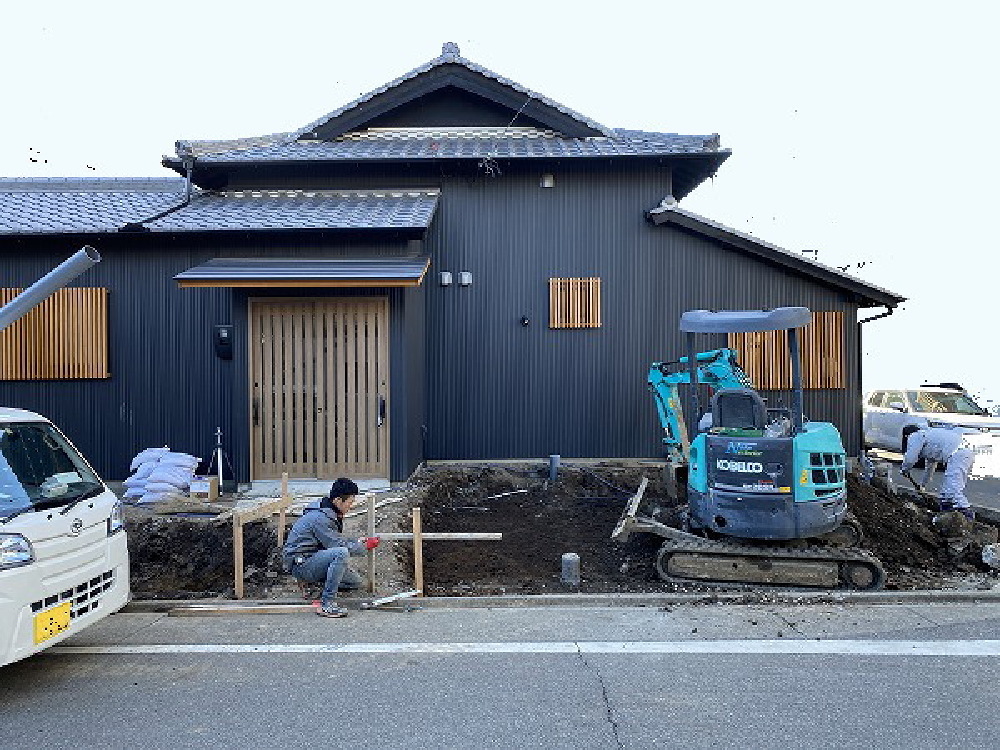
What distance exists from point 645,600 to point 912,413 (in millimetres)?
13132

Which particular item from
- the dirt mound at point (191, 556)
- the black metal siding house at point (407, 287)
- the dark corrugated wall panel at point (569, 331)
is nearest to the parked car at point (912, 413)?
the black metal siding house at point (407, 287)

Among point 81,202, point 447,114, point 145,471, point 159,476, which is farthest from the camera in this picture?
point 447,114

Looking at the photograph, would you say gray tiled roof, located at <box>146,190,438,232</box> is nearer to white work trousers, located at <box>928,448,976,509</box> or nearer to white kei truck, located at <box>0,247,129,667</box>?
white kei truck, located at <box>0,247,129,667</box>

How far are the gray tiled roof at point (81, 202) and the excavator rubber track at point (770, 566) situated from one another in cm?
912

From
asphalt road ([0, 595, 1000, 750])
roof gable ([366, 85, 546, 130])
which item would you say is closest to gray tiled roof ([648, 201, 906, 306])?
roof gable ([366, 85, 546, 130])

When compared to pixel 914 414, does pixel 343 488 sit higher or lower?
higher

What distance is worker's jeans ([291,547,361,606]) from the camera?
6488mm

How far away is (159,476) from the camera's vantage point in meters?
9.84

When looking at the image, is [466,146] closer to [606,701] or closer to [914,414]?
[606,701]

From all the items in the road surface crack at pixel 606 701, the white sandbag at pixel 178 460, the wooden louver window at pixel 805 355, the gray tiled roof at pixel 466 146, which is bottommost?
the road surface crack at pixel 606 701

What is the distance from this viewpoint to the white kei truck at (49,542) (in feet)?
15.0

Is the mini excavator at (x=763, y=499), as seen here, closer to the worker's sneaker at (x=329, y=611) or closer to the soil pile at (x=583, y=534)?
the soil pile at (x=583, y=534)

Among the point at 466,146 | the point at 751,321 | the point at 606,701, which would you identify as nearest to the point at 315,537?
the point at 606,701

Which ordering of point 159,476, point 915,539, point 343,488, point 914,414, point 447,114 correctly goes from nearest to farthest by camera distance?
point 343,488 → point 915,539 → point 159,476 → point 447,114 → point 914,414
